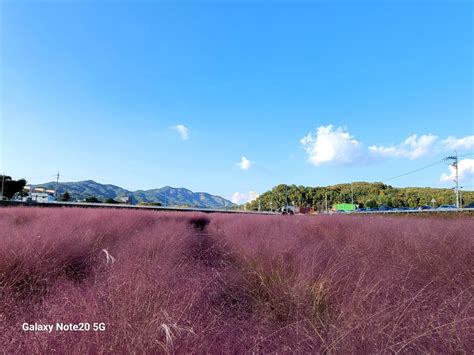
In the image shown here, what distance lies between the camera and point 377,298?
233 centimetres

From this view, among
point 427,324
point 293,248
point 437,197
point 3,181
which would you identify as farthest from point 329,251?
point 437,197

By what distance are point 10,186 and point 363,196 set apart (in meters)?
83.0

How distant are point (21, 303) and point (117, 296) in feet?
3.58

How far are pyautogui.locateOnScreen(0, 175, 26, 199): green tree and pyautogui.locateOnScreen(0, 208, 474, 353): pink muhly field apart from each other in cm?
5476

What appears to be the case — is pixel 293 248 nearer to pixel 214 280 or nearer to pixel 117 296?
pixel 214 280

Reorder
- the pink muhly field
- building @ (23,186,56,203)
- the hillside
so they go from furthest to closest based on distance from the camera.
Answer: the hillside, building @ (23,186,56,203), the pink muhly field

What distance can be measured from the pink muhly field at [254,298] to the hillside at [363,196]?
66.8 meters

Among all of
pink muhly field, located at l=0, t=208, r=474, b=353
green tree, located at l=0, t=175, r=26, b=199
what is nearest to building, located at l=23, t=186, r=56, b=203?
green tree, located at l=0, t=175, r=26, b=199

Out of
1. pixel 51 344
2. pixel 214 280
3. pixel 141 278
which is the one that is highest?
pixel 141 278

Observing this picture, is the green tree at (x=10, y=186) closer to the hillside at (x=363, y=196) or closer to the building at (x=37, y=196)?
the building at (x=37, y=196)

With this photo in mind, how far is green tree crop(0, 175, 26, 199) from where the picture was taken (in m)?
47.8

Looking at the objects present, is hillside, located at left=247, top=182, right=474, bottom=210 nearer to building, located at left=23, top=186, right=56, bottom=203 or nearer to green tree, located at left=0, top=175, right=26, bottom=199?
building, located at left=23, top=186, right=56, bottom=203

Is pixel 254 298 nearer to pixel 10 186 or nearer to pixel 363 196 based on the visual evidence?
pixel 10 186

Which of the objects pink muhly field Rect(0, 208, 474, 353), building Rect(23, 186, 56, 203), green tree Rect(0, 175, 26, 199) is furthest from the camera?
green tree Rect(0, 175, 26, 199)
